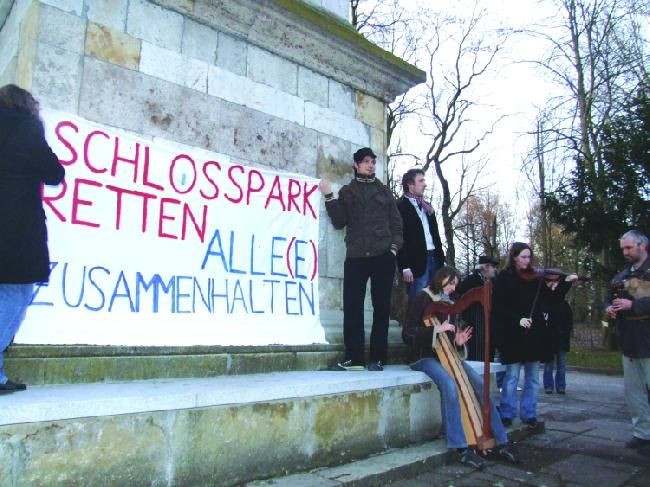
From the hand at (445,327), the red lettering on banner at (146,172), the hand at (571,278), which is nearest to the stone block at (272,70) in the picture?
the red lettering on banner at (146,172)

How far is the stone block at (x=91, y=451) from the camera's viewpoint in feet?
7.60

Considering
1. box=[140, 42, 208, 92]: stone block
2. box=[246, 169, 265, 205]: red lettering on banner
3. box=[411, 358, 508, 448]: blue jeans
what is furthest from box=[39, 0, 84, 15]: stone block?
box=[411, 358, 508, 448]: blue jeans

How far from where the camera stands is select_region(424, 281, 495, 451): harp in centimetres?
400

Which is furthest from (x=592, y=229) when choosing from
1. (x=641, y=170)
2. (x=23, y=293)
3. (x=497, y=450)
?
(x=23, y=293)

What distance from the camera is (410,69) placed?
538 cm

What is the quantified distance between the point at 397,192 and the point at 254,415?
2100 centimetres

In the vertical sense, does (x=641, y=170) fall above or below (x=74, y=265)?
above

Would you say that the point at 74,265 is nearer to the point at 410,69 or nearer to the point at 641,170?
the point at 410,69

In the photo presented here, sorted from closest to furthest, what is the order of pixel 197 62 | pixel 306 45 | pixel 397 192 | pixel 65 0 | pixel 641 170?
1. pixel 65 0
2. pixel 197 62
3. pixel 306 45
4. pixel 641 170
5. pixel 397 192

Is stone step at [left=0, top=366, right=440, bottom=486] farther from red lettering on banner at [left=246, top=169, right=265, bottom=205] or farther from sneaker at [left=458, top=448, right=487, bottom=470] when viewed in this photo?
red lettering on banner at [left=246, top=169, right=265, bottom=205]

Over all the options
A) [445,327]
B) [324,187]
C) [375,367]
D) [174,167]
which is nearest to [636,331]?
[445,327]

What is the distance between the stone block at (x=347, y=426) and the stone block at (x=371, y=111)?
8.83ft

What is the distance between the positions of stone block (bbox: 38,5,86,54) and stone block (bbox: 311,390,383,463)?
2754mm

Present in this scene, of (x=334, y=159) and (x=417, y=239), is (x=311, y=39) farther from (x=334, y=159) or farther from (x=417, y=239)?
(x=417, y=239)
